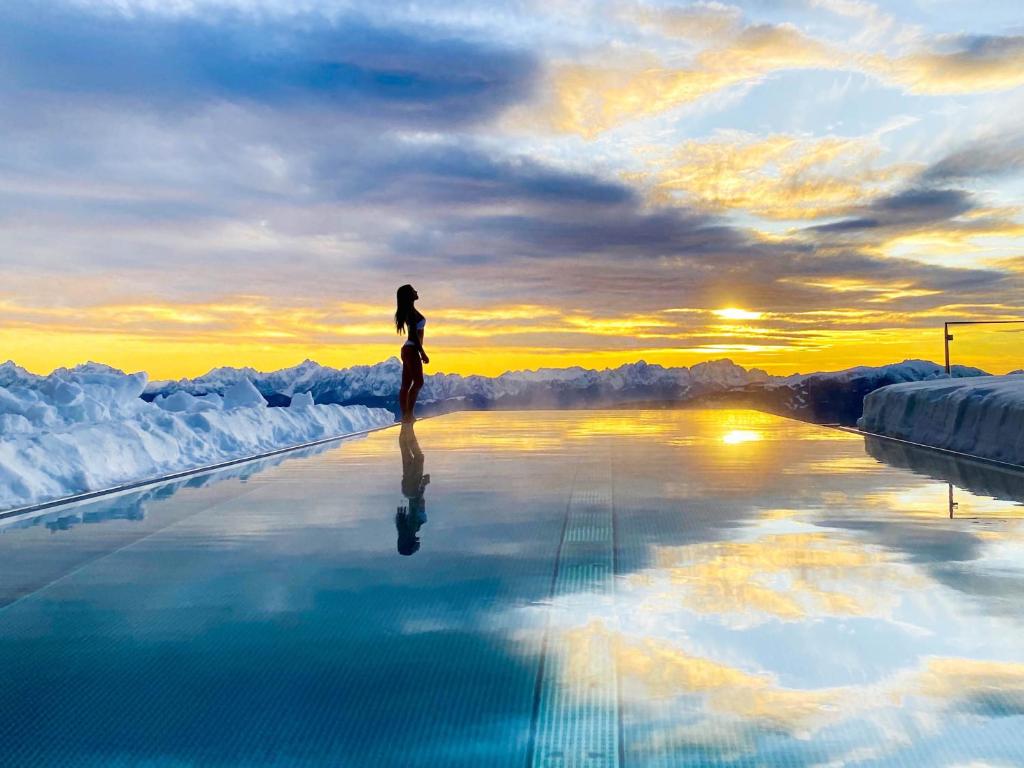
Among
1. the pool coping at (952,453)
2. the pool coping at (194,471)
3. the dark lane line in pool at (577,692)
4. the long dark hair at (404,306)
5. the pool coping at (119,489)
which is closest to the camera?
the dark lane line in pool at (577,692)

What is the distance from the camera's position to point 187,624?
4059 millimetres

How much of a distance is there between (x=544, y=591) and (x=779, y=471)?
6348 mm

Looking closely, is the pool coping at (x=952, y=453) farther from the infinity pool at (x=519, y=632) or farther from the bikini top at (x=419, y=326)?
the bikini top at (x=419, y=326)

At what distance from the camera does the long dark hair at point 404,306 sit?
15.6 metres

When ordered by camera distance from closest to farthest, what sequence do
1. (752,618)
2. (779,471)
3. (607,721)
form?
(607,721), (752,618), (779,471)

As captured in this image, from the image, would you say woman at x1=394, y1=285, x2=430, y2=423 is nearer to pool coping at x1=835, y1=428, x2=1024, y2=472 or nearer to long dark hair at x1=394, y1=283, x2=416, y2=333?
long dark hair at x1=394, y1=283, x2=416, y2=333

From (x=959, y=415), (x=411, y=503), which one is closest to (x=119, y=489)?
(x=411, y=503)

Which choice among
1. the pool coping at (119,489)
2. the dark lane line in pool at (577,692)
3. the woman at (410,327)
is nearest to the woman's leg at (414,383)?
the woman at (410,327)

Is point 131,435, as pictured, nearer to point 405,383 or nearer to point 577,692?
point 405,383

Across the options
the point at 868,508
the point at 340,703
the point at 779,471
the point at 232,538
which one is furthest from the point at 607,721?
the point at 779,471

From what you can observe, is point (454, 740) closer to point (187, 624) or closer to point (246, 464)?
point (187, 624)

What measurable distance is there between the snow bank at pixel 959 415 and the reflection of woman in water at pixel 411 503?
23.2 feet

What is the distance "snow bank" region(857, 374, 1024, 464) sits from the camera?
11.3 meters

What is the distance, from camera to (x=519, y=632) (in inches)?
152
